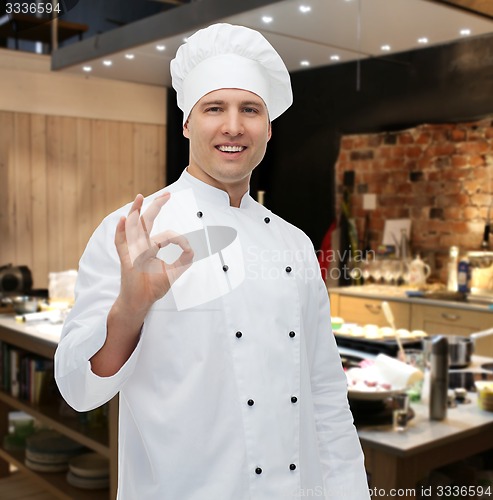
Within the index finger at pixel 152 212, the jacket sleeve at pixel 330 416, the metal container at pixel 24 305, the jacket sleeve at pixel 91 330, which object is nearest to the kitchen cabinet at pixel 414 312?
the metal container at pixel 24 305

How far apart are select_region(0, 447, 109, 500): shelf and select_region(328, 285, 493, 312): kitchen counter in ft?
7.10

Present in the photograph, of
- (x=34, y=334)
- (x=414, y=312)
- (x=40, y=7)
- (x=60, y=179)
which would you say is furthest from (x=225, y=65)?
(x=60, y=179)

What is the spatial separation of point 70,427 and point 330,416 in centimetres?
195

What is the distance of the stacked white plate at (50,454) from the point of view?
335cm

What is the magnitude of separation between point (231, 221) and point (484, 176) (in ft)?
11.2

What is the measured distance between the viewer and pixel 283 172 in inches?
227

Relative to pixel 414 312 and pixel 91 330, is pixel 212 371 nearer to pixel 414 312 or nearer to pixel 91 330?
pixel 91 330

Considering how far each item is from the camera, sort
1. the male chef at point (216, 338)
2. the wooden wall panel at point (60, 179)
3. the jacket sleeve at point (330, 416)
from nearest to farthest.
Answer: the male chef at point (216, 338), the jacket sleeve at point (330, 416), the wooden wall panel at point (60, 179)

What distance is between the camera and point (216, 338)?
1293 millimetres

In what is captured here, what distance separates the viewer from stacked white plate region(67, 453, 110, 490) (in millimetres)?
3098

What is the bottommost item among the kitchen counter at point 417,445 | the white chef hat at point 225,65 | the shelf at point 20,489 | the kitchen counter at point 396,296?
the shelf at point 20,489

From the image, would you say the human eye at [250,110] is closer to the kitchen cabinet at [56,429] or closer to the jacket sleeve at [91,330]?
the jacket sleeve at [91,330]

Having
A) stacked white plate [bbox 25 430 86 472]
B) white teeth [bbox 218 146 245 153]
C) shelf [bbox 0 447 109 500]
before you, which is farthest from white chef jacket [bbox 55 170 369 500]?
stacked white plate [bbox 25 430 86 472]

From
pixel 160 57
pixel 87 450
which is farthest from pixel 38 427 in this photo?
pixel 160 57
